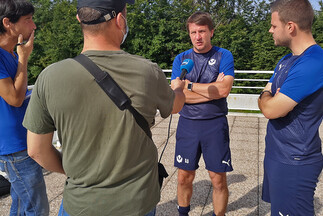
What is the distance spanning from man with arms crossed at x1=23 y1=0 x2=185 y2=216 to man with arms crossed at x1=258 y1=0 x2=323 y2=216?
931mm

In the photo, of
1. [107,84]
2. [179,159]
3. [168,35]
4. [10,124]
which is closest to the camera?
[107,84]

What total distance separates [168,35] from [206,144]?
1316 cm

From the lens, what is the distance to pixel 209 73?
9.11 feet

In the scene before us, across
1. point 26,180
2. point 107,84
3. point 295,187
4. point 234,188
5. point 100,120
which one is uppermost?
point 107,84

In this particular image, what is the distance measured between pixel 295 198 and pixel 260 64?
1204cm

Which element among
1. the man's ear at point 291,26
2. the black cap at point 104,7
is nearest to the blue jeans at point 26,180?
the black cap at point 104,7

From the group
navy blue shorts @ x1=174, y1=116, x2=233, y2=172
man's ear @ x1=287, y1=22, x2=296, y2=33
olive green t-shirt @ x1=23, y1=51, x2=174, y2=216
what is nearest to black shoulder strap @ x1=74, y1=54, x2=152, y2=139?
olive green t-shirt @ x1=23, y1=51, x2=174, y2=216

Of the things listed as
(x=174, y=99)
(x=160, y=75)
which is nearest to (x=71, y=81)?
(x=160, y=75)

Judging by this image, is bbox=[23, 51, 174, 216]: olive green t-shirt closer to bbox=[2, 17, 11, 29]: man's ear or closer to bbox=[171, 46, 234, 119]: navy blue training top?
bbox=[2, 17, 11, 29]: man's ear

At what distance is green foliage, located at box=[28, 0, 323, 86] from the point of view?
13.4 meters

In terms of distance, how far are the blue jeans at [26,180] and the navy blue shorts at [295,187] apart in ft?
5.97

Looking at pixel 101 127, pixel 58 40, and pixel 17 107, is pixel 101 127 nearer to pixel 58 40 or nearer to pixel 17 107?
pixel 17 107

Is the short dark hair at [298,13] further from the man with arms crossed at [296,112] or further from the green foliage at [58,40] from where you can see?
the green foliage at [58,40]

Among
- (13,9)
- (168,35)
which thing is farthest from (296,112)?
(168,35)
